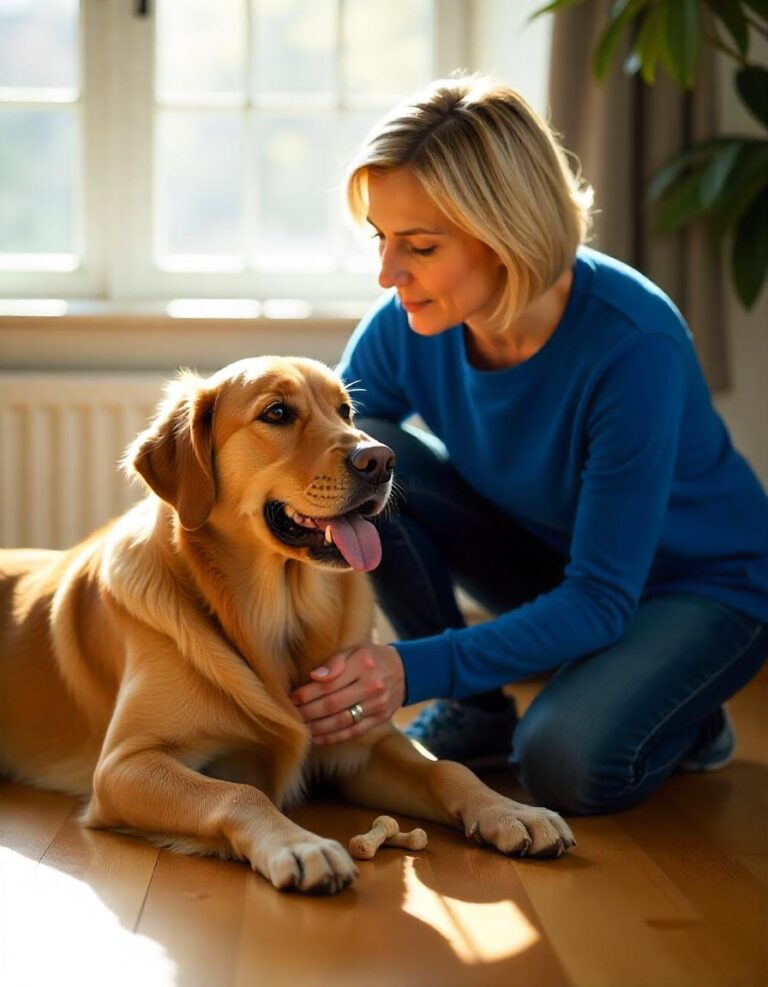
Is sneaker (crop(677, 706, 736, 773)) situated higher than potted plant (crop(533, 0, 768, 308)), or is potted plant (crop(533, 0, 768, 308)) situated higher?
potted plant (crop(533, 0, 768, 308))

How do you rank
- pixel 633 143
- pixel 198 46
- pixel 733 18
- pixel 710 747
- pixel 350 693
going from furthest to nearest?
pixel 198 46 < pixel 633 143 < pixel 733 18 < pixel 710 747 < pixel 350 693

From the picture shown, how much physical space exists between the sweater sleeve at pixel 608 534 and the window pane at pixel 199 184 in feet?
5.84

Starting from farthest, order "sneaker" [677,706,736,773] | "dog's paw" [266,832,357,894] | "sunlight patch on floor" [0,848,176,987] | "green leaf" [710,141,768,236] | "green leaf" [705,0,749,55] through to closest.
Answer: "green leaf" [710,141,768,236]
"green leaf" [705,0,749,55]
"sneaker" [677,706,736,773]
"dog's paw" [266,832,357,894]
"sunlight patch on floor" [0,848,176,987]

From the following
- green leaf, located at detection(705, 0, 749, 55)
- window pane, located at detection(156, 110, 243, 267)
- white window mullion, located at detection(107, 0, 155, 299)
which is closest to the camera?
green leaf, located at detection(705, 0, 749, 55)

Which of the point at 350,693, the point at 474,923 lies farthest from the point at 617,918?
the point at 350,693

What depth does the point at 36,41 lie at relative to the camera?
11.0ft

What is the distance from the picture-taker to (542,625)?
2.00m

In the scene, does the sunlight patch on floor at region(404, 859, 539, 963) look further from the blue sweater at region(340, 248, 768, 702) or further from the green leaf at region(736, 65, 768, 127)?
the green leaf at region(736, 65, 768, 127)

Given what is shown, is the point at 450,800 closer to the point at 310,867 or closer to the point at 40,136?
the point at 310,867

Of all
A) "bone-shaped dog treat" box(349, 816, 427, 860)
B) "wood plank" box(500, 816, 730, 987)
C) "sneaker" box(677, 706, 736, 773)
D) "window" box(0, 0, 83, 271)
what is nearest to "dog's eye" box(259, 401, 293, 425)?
"bone-shaped dog treat" box(349, 816, 427, 860)

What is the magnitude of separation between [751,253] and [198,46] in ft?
5.26

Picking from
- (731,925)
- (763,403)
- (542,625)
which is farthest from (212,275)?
(731,925)

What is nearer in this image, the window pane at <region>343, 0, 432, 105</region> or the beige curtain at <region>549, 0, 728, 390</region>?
the beige curtain at <region>549, 0, 728, 390</region>

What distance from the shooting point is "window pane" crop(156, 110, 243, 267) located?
3455 millimetres
